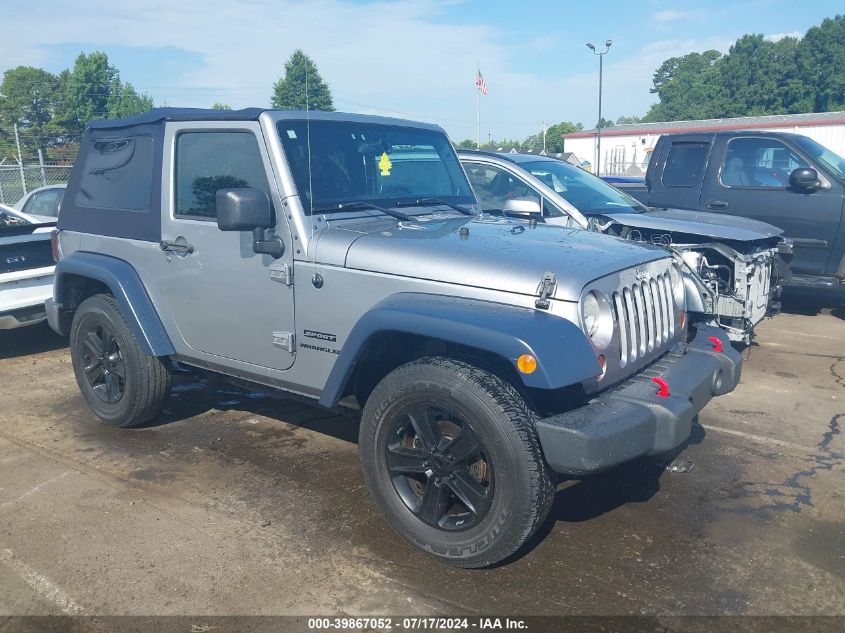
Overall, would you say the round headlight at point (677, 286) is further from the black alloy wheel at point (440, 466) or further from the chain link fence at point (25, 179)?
the chain link fence at point (25, 179)

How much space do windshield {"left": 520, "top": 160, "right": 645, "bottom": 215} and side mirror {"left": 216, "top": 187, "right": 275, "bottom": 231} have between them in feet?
13.5

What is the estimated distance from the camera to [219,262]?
422 centimetres

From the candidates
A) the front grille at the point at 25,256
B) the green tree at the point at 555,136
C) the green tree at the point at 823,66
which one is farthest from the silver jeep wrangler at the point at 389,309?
the green tree at the point at 823,66

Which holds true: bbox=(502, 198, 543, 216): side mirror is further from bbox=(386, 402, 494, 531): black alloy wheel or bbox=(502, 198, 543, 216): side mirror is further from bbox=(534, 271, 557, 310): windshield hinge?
bbox=(386, 402, 494, 531): black alloy wheel

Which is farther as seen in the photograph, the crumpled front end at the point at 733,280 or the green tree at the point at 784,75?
the green tree at the point at 784,75

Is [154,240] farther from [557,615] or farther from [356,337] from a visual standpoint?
[557,615]

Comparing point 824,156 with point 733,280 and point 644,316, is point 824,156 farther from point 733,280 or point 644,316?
point 644,316

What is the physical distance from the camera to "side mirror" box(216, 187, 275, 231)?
3676 mm

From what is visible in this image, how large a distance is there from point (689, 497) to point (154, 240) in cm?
345

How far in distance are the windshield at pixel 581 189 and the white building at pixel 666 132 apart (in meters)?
27.8

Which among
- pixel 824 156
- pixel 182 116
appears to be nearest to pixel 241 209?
pixel 182 116

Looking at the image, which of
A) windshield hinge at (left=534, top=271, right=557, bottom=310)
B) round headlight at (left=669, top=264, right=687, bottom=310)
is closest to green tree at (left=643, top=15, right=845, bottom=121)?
round headlight at (left=669, top=264, right=687, bottom=310)

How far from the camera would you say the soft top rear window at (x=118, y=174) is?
472cm

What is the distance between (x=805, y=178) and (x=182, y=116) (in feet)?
21.1
